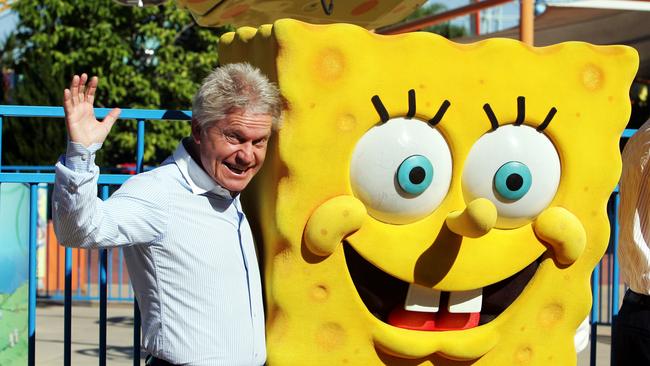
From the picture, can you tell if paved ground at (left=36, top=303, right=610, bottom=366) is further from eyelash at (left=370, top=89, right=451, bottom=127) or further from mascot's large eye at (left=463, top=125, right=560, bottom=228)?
eyelash at (left=370, top=89, right=451, bottom=127)

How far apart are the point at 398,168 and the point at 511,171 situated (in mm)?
366

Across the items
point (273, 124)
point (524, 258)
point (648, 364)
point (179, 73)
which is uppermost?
point (179, 73)

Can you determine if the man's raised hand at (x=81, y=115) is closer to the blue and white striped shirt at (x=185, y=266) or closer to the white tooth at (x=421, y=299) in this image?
the blue and white striped shirt at (x=185, y=266)

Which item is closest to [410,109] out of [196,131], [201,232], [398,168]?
[398,168]

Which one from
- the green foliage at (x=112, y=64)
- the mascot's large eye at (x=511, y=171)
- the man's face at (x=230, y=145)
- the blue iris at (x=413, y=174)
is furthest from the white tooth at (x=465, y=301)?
the green foliage at (x=112, y=64)

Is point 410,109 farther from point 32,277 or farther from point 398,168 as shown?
point 32,277

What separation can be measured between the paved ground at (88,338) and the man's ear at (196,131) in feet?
14.3

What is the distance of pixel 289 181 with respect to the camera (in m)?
3.13

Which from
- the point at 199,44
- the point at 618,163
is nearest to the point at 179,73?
the point at 199,44

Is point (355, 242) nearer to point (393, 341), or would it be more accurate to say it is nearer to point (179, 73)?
point (393, 341)

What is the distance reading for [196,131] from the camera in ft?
9.14

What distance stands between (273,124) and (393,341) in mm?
844

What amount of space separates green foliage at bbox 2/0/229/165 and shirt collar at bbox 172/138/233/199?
11.2 m

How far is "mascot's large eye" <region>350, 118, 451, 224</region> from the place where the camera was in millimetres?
3166
